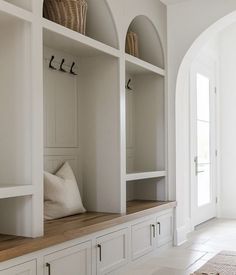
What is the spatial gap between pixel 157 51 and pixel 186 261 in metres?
2.06

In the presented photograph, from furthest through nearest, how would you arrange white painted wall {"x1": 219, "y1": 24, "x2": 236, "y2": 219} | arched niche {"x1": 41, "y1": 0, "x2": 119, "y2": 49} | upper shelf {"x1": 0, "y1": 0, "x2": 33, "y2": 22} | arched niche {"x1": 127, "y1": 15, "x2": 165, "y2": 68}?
white painted wall {"x1": 219, "y1": 24, "x2": 236, "y2": 219}
arched niche {"x1": 127, "y1": 15, "x2": 165, "y2": 68}
arched niche {"x1": 41, "y1": 0, "x2": 119, "y2": 49}
upper shelf {"x1": 0, "y1": 0, "x2": 33, "y2": 22}

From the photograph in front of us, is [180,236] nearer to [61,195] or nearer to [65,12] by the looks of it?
[61,195]

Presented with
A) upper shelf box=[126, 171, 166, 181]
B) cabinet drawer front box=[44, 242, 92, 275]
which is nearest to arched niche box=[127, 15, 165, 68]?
upper shelf box=[126, 171, 166, 181]

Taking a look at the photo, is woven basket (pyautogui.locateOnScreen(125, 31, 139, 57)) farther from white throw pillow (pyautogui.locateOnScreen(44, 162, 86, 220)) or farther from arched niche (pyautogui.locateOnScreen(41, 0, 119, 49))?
white throw pillow (pyautogui.locateOnScreen(44, 162, 86, 220))

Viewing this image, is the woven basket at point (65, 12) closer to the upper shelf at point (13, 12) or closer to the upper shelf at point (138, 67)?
the upper shelf at point (13, 12)

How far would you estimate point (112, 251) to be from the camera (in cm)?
330

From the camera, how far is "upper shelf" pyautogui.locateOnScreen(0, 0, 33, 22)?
2.45m

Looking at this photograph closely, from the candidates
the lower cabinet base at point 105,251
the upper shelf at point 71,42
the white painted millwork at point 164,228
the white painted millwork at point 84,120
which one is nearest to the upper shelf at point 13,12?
the white painted millwork at point 84,120

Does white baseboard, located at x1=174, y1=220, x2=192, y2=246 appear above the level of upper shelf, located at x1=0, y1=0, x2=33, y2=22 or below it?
below

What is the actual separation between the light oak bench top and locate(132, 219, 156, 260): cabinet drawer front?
98mm

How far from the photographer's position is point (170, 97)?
14.4ft

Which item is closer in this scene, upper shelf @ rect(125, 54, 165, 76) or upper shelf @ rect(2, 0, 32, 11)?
upper shelf @ rect(2, 0, 32, 11)

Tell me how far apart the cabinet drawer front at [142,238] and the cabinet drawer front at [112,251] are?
6.3 inches

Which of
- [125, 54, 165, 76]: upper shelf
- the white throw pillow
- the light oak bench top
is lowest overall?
the light oak bench top
